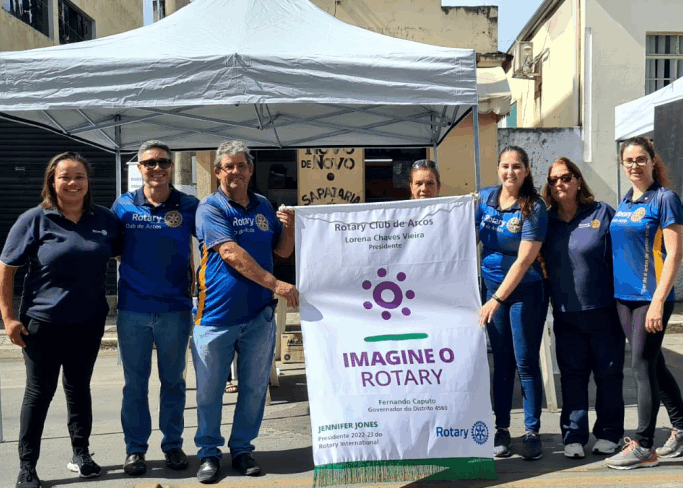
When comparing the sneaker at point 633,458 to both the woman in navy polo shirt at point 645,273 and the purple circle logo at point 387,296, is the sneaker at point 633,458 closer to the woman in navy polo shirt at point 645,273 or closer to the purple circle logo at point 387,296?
the woman in navy polo shirt at point 645,273

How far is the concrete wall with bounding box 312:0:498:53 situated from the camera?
1355cm

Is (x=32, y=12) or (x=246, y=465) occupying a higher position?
(x=32, y=12)

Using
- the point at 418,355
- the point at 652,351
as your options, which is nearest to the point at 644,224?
the point at 652,351

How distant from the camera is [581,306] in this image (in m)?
4.66

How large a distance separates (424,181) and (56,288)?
2175 mm

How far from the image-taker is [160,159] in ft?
15.1

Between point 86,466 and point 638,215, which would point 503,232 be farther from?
point 86,466

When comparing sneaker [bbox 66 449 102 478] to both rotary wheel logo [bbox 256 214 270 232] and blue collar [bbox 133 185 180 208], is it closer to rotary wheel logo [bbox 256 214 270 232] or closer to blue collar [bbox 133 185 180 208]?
blue collar [bbox 133 185 180 208]

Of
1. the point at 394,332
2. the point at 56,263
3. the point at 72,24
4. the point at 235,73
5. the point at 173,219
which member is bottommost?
the point at 394,332

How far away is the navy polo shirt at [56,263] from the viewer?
4.32 meters

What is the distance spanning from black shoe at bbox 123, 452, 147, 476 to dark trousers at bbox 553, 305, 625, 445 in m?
2.52

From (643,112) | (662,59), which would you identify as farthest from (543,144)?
(643,112)

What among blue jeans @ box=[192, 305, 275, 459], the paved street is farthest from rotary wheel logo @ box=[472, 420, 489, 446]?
blue jeans @ box=[192, 305, 275, 459]

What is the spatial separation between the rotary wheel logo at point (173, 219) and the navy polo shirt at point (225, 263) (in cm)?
17
